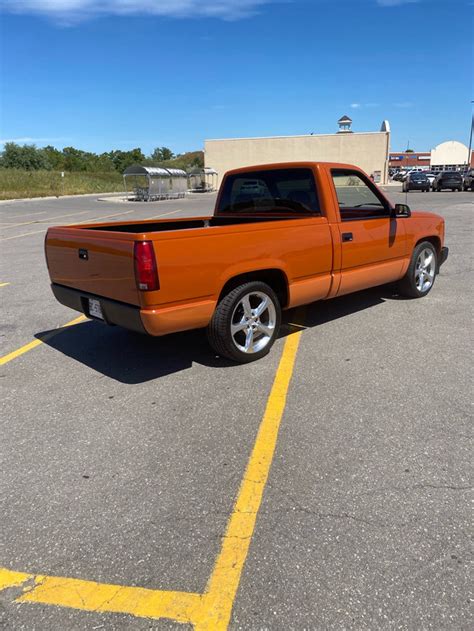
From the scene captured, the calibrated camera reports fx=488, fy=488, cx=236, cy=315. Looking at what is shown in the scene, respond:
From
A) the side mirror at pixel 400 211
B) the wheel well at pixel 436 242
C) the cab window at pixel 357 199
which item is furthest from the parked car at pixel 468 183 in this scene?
the cab window at pixel 357 199

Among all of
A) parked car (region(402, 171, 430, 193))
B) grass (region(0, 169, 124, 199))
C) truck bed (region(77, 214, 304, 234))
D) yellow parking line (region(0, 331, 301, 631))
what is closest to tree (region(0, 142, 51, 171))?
grass (region(0, 169, 124, 199))

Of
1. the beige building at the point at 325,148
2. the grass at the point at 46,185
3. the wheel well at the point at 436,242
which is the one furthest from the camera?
the beige building at the point at 325,148

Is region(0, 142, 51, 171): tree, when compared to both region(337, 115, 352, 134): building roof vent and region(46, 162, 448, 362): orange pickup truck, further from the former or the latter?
region(46, 162, 448, 362): orange pickup truck

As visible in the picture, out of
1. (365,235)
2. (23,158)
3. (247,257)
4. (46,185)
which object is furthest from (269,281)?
(23,158)

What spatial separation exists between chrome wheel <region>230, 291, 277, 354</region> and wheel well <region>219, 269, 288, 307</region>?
145 mm

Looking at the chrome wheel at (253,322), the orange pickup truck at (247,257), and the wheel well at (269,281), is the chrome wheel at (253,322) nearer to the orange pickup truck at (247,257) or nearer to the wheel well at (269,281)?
the orange pickup truck at (247,257)

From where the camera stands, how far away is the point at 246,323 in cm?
437

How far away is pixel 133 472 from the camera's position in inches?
115

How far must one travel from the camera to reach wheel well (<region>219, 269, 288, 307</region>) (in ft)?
13.8

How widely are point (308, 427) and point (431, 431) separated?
82 centimetres

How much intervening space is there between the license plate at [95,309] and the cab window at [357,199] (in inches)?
107

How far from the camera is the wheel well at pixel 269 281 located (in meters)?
4.22

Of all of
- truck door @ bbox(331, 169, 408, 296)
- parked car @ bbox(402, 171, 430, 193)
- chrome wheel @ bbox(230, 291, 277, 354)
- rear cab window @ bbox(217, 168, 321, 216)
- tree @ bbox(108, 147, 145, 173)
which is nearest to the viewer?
chrome wheel @ bbox(230, 291, 277, 354)

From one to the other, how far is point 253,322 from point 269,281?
517mm
